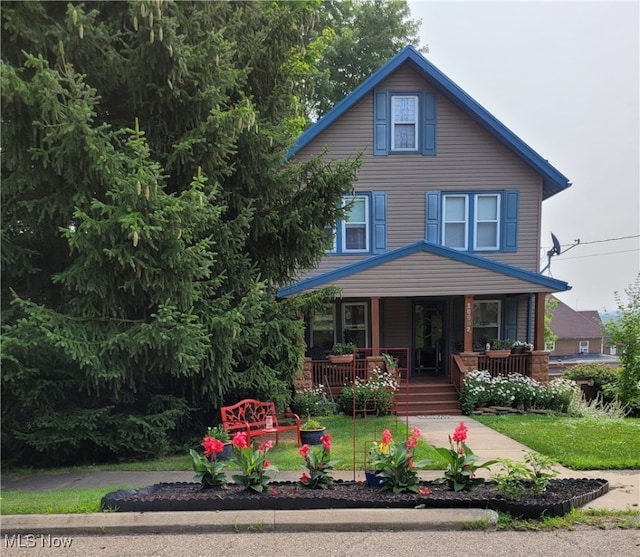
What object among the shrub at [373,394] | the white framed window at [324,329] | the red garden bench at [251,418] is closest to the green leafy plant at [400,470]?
the red garden bench at [251,418]

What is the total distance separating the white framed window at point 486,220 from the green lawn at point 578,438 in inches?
194

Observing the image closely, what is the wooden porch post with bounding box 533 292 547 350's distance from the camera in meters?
11.0

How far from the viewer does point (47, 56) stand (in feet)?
18.1

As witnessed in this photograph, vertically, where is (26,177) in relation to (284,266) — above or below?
above

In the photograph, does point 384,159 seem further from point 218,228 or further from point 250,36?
point 218,228

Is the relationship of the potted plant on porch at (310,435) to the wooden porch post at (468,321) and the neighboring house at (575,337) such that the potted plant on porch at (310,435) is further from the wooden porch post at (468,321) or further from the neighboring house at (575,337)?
the neighboring house at (575,337)

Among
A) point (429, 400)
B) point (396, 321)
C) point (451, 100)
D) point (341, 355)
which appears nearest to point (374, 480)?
point (341, 355)

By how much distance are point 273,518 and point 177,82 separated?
210 inches

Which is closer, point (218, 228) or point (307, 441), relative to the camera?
point (218, 228)

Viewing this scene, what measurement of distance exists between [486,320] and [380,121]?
659 cm

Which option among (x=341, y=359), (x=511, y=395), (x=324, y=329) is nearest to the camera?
(x=511, y=395)

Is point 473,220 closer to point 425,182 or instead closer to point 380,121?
point 425,182

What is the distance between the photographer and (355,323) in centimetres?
Answer: 1291

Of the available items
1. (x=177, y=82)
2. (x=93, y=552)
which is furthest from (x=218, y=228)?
(x=93, y=552)
